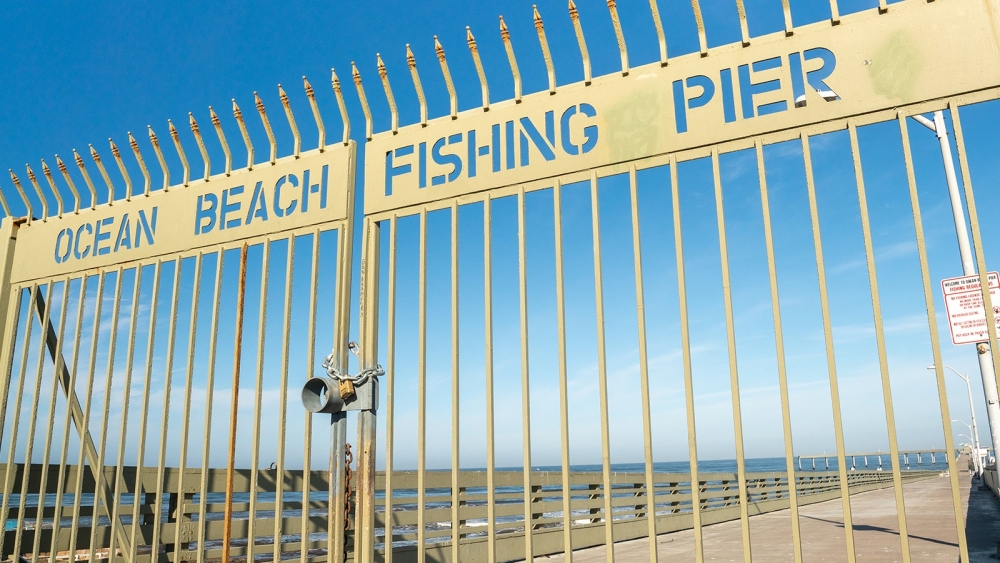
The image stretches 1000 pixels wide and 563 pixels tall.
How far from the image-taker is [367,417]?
163 inches

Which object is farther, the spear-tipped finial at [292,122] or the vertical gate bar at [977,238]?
the spear-tipped finial at [292,122]

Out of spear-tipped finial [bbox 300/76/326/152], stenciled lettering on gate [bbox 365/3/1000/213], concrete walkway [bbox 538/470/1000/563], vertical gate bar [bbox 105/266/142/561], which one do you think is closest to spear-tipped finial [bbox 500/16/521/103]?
stenciled lettering on gate [bbox 365/3/1000/213]

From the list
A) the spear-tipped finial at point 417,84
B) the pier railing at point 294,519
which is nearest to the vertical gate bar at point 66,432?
the pier railing at point 294,519

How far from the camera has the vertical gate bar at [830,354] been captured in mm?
2912

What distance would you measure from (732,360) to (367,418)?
214 centimetres

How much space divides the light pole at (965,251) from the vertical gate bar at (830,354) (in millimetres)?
5994

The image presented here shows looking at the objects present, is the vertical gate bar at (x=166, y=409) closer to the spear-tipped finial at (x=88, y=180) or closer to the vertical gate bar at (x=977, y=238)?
the spear-tipped finial at (x=88, y=180)

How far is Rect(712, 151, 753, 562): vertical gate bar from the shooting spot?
306 cm

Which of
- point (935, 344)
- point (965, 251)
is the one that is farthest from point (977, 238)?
point (965, 251)

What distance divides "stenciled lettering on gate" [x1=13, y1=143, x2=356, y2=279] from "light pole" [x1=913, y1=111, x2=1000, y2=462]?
7167mm

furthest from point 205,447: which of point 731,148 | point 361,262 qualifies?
point 731,148

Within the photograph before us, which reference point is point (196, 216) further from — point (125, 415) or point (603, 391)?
point (603, 391)

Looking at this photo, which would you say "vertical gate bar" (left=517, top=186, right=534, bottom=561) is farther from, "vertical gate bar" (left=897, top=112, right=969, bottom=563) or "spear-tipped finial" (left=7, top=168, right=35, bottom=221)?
"spear-tipped finial" (left=7, top=168, right=35, bottom=221)

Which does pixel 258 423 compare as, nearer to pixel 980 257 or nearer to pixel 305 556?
pixel 305 556
